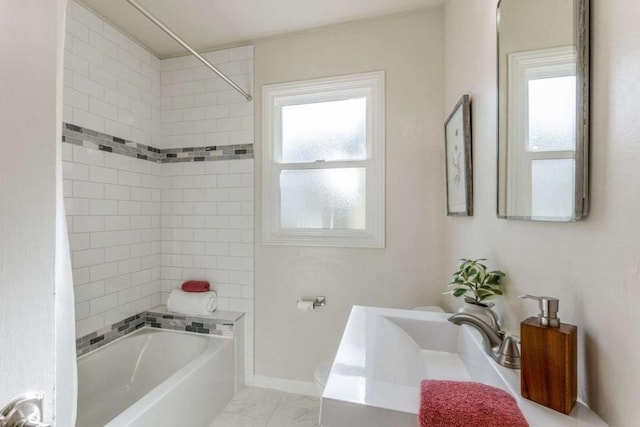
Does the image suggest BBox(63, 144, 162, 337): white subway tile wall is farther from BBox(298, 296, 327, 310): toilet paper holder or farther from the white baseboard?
BBox(298, 296, 327, 310): toilet paper holder

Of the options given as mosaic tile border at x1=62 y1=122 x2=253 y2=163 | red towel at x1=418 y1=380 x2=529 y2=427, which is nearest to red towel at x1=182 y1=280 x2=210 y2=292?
mosaic tile border at x1=62 y1=122 x2=253 y2=163

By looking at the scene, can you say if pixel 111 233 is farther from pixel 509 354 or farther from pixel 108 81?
pixel 509 354

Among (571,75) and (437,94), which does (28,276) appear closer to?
(571,75)

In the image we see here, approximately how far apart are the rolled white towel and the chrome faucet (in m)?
1.94

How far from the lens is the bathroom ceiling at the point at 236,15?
189 cm

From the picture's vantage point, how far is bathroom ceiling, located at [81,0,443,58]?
189 centimetres

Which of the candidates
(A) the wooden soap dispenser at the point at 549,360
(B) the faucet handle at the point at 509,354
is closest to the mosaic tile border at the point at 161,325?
(B) the faucet handle at the point at 509,354

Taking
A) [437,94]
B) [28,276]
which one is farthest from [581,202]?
[437,94]

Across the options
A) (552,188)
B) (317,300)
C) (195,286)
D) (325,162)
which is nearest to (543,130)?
(552,188)

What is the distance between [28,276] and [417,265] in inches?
76.6

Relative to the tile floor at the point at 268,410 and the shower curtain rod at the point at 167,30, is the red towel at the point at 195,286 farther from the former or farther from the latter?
the shower curtain rod at the point at 167,30

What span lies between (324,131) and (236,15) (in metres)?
1.00

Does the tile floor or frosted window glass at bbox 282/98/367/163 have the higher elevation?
frosted window glass at bbox 282/98/367/163

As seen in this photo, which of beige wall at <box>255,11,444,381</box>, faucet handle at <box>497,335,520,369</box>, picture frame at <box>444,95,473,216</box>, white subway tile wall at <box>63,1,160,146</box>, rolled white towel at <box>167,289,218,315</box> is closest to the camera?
faucet handle at <box>497,335,520,369</box>
